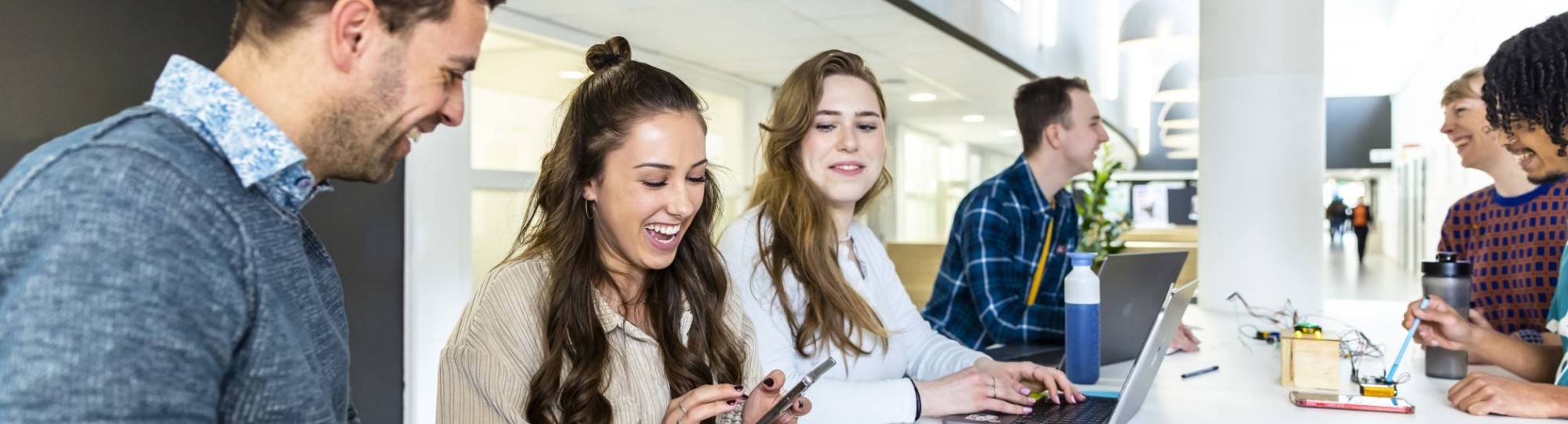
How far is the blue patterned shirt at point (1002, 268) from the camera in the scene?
2592 mm

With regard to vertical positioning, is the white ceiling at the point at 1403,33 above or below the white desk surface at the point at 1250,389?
above

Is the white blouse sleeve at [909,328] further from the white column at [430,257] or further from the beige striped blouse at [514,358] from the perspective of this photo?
the white column at [430,257]

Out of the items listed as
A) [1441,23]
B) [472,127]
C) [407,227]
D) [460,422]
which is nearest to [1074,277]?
[460,422]

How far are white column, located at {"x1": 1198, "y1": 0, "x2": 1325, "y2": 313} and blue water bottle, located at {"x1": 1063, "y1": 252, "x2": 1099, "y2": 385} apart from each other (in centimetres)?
216

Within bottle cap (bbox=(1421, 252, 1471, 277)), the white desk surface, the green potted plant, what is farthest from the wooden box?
the green potted plant

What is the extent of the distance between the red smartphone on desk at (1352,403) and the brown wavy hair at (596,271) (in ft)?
3.41

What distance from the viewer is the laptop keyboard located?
171cm

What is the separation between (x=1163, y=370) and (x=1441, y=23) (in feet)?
35.6

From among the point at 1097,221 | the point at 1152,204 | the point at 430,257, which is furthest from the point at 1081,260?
the point at 1152,204

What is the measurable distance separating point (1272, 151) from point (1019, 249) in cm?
182

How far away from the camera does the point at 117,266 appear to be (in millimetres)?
641

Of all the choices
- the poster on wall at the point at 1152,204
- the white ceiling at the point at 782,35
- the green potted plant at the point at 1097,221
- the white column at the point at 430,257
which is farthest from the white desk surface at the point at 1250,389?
the poster on wall at the point at 1152,204

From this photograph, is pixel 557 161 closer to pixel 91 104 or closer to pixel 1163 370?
pixel 91 104

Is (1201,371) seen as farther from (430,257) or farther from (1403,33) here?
(1403,33)
